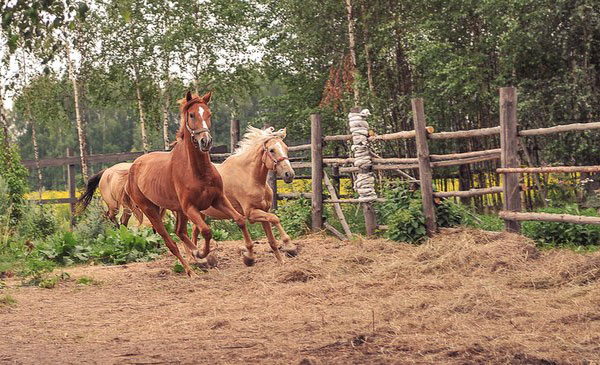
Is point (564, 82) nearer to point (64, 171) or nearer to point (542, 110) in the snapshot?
point (542, 110)

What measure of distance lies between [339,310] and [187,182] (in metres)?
3.20

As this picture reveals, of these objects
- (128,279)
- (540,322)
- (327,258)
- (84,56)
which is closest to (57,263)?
(128,279)

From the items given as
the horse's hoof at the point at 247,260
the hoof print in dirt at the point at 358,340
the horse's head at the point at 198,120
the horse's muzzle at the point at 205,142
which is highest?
the horse's head at the point at 198,120

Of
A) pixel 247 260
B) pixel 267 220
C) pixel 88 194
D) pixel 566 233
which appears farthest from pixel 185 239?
pixel 566 233

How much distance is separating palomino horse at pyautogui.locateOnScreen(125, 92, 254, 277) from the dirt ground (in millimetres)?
594

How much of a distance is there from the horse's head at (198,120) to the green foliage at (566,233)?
13.8ft

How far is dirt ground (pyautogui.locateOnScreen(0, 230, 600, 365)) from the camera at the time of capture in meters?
5.16

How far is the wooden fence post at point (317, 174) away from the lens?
41.3 ft

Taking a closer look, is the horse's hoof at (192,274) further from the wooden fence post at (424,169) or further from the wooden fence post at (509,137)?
the wooden fence post at (509,137)

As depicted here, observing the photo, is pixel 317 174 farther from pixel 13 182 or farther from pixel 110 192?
pixel 13 182

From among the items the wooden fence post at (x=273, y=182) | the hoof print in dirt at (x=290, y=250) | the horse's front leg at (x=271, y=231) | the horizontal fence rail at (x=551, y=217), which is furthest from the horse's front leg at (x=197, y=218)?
the wooden fence post at (x=273, y=182)

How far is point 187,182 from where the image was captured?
362 inches

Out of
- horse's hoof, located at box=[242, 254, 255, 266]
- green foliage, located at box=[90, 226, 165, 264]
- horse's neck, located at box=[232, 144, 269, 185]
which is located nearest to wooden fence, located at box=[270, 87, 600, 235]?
horse's neck, located at box=[232, 144, 269, 185]

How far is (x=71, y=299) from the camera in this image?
28.0 feet
